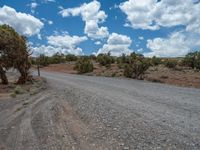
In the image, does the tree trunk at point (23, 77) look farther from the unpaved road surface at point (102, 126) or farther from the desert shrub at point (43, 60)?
the desert shrub at point (43, 60)

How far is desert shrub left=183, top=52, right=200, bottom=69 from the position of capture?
153ft

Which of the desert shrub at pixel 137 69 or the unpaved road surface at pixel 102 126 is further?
the desert shrub at pixel 137 69

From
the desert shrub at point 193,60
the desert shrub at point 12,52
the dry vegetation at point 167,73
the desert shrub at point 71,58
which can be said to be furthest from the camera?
the desert shrub at point 71,58

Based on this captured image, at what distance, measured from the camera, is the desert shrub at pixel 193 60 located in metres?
46.7

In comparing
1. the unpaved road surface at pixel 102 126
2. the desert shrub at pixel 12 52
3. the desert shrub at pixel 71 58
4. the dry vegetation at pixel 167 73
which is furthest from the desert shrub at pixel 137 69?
the desert shrub at pixel 71 58

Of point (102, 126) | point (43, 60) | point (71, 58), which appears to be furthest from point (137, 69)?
point (71, 58)

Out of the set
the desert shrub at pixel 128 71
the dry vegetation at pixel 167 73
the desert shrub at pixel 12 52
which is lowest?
the dry vegetation at pixel 167 73

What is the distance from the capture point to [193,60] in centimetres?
4834

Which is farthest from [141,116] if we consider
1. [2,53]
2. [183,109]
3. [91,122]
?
[2,53]

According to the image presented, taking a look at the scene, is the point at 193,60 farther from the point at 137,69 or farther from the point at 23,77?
the point at 23,77

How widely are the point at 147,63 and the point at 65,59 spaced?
48.9 m

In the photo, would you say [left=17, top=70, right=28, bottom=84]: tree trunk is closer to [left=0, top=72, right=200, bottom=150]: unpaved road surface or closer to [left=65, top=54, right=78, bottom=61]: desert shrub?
[left=0, top=72, right=200, bottom=150]: unpaved road surface

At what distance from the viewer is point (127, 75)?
123 feet

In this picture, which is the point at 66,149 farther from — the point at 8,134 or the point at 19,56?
the point at 19,56
